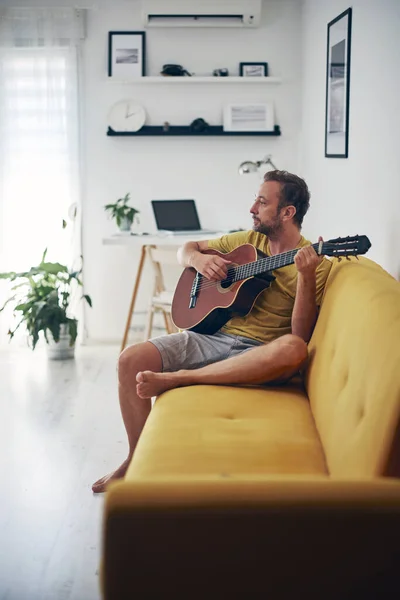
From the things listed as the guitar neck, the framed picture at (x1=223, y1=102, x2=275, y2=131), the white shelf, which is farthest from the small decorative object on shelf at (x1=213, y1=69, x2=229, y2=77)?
the guitar neck

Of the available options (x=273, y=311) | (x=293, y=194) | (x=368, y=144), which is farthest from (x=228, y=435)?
(x=368, y=144)

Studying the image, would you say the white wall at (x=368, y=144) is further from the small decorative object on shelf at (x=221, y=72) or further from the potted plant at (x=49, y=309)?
the potted plant at (x=49, y=309)

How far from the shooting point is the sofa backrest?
1.48m

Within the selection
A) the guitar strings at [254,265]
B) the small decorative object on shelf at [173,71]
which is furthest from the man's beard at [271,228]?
the small decorative object on shelf at [173,71]

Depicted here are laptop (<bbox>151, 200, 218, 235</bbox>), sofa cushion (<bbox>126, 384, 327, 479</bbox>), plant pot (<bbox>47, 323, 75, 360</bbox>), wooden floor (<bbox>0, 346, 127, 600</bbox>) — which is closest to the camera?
sofa cushion (<bbox>126, 384, 327, 479</bbox>)

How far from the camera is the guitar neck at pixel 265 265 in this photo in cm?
261

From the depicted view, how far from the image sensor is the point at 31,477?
290 cm

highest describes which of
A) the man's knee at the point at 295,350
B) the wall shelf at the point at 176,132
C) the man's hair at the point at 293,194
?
the wall shelf at the point at 176,132

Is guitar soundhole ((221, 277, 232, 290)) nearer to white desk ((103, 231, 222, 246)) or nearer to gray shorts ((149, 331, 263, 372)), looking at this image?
gray shorts ((149, 331, 263, 372))

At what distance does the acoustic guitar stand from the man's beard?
7 cm

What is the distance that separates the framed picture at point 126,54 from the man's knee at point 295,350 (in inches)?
128

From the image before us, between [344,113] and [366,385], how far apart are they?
2320mm

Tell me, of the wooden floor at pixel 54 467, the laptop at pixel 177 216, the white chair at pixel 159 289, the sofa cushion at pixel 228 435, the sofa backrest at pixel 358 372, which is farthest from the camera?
the laptop at pixel 177 216

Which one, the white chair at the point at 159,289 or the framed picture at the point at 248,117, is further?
the framed picture at the point at 248,117
